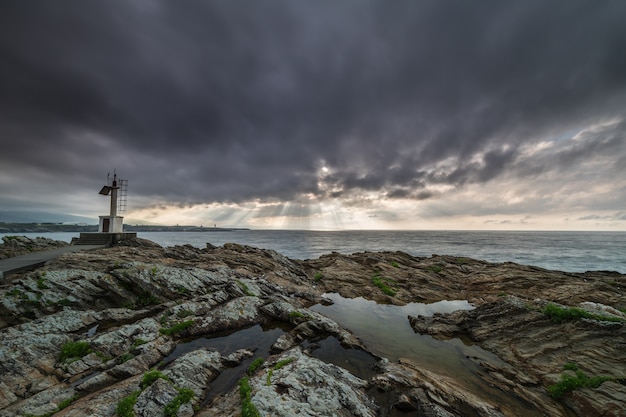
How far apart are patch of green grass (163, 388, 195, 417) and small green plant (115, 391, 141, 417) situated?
1012 mm

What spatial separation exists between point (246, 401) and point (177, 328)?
853 cm

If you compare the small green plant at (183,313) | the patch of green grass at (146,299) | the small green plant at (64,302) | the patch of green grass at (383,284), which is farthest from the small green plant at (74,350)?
the patch of green grass at (383,284)

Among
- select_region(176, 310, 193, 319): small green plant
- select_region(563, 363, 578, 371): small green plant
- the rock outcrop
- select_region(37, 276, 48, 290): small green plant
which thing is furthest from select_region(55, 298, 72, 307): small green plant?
select_region(563, 363, 578, 371): small green plant

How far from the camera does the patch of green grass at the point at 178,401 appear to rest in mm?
7977

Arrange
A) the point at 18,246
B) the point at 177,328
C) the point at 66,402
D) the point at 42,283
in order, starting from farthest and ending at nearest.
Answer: the point at 18,246 < the point at 42,283 < the point at 177,328 < the point at 66,402

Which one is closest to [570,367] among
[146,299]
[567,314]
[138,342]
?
[567,314]

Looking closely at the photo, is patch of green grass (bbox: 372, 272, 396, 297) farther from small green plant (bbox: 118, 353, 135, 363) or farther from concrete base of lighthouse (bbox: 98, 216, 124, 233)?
concrete base of lighthouse (bbox: 98, 216, 124, 233)

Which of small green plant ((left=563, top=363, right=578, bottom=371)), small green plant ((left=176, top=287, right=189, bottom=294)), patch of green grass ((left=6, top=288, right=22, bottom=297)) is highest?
patch of green grass ((left=6, top=288, right=22, bottom=297))

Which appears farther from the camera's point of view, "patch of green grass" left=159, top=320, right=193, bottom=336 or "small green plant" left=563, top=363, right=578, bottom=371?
"patch of green grass" left=159, top=320, right=193, bottom=336

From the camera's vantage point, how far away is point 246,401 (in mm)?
7934

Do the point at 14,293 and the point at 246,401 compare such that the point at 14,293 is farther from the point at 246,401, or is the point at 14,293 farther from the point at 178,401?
the point at 246,401

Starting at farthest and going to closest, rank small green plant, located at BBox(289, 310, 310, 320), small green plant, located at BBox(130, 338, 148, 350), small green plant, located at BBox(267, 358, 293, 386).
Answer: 1. small green plant, located at BBox(289, 310, 310, 320)
2. small green plant, located at BBox(130, 338, 148, 350)
3. small green plant, located at BBox(267, 358, 293, 386)

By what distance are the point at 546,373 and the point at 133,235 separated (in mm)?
51411

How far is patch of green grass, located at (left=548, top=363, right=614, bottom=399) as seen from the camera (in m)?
10.7
